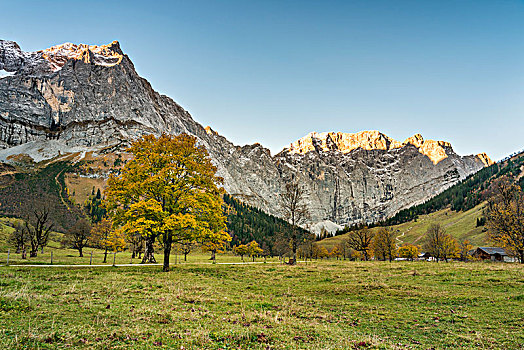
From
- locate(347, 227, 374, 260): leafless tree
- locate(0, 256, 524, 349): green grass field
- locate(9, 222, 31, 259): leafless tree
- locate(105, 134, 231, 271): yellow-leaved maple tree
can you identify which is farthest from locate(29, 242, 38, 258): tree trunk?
locate(347, 227, 374, 260): leafless tree

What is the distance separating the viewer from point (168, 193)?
28.9 metres

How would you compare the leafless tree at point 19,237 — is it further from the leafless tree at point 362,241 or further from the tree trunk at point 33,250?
the leafless tree at point 362,241

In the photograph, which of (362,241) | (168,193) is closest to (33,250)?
(168,193)

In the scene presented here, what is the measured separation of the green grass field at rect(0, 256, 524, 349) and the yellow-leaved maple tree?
7.86 m

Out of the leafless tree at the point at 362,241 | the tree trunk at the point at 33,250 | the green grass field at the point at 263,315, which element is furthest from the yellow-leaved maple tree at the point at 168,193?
the leafless tree at the point at 362,241

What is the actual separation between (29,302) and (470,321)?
18.8 m

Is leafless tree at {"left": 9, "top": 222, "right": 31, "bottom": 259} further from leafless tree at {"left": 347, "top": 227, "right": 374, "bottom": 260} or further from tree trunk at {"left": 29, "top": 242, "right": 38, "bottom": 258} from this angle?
leafless tree at {"left": 347, "top": 227, "right": 374, "bottom": 260}

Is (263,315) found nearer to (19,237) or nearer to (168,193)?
(168,193)

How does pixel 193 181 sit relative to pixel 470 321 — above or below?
above

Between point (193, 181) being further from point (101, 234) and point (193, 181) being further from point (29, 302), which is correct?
point (101, 234)

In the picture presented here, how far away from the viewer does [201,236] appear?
95.7ft

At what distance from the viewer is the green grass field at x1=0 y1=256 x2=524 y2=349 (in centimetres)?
873

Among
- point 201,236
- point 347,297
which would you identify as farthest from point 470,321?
point 201,236

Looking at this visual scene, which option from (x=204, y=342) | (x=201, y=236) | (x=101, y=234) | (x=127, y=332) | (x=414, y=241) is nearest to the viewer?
(x=204, y=342)
